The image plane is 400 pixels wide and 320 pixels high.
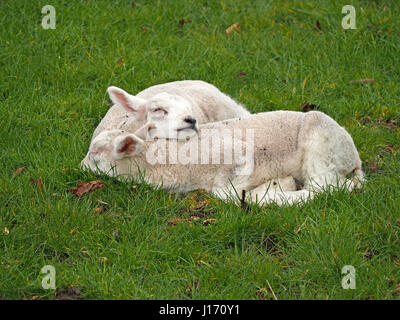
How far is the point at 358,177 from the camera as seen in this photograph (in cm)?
498

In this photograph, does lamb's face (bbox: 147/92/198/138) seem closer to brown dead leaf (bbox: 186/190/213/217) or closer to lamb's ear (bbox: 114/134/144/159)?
lamb's ear (bbox: 114/134/144/159)

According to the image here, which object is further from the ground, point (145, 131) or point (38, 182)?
point (145, 131)

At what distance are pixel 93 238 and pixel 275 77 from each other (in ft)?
10.5

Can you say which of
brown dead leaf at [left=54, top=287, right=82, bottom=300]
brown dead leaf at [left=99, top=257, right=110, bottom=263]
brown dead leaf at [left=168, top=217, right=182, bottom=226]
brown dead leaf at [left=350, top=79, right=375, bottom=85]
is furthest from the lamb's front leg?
brown dead leaf at [left=350, top=79, right=375, bottom=85]

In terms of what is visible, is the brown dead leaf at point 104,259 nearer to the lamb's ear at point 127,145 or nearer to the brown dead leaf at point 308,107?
the lamb's ear at point 127,145

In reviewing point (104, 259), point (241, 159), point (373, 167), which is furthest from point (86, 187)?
point (373, 167)

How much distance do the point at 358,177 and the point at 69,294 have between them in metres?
2.47

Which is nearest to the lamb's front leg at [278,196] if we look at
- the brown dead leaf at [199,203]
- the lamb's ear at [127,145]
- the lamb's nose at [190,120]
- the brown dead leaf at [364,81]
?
the brown dead leaf at [199,203]

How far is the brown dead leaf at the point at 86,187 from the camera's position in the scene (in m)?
4.85

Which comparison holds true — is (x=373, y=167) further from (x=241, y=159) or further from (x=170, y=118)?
(x=170, y=118)

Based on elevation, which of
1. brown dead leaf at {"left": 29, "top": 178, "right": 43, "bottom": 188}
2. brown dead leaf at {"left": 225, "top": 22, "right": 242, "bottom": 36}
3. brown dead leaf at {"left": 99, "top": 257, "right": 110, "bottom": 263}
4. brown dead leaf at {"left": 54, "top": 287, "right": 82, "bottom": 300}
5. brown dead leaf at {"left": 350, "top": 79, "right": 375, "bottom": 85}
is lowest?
brown dead leaf at {"left": 54, "top": 287, "right": 82, "bottom": 300}

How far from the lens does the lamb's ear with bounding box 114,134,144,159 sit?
15.5ft

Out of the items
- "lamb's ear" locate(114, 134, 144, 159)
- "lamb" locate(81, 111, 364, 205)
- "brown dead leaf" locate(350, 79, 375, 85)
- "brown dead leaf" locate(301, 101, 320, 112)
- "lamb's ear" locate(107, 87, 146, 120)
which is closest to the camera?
"lamb's ear" locate(114, 134, 144, 159)

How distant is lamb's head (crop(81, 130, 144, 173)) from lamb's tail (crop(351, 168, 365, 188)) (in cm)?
170
